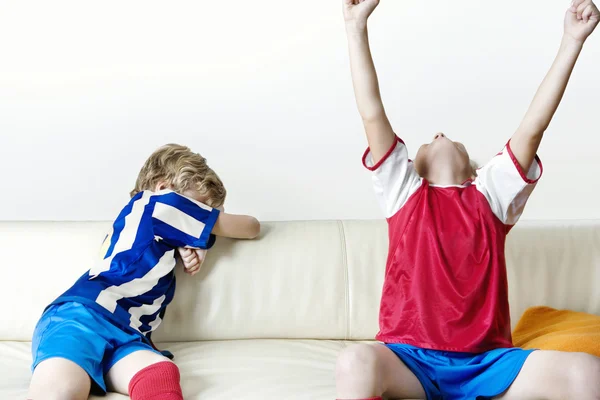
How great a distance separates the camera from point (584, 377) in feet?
4.65

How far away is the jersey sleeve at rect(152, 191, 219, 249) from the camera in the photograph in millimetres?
1927

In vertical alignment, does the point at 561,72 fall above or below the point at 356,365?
above

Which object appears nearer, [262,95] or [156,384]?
[156,384]

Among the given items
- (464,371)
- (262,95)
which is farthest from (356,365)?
(262,95)

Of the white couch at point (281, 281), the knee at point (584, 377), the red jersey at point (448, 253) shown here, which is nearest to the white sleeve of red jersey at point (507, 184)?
the red jersey at point (448, 253)

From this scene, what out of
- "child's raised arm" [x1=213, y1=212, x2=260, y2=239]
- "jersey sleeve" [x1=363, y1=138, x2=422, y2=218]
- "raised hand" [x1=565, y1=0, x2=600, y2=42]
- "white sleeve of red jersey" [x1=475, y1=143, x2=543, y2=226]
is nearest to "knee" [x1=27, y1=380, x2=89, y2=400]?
"child's raised arm" [x1=213, y1=212, x2=260, y2=239]

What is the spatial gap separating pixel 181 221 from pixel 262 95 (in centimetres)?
79

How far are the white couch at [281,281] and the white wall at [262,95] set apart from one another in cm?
42

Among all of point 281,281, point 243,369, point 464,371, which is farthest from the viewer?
point 281,281

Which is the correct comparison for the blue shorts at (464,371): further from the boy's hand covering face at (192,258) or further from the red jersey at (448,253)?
the boy's hand covering face at (192,258)

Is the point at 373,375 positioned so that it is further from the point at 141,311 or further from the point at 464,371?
the point at 141,311

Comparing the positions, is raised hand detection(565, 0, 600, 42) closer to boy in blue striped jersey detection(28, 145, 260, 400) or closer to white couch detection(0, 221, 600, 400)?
white couch detection(0, 221, 600, 400)

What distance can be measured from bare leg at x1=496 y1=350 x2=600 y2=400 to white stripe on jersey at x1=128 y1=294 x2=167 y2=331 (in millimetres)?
924

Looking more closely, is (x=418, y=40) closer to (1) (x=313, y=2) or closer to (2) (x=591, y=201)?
(1) (x=313, y=2)
